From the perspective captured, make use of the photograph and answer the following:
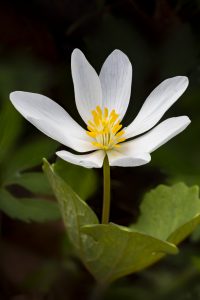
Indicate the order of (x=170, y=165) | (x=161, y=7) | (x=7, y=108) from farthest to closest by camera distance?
(x=161, y=7) < (x=170, y=165) < (x=7, y=108)

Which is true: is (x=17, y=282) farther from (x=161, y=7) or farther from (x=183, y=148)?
(x=161, y=7)

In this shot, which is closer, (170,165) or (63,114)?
(63,114)

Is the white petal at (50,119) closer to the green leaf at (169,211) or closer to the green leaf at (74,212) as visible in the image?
the green leaf at (74,212)

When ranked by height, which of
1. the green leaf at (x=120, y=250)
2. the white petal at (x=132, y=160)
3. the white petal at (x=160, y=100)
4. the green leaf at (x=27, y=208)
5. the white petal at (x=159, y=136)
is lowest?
the green leaf at (x=120, y=250)

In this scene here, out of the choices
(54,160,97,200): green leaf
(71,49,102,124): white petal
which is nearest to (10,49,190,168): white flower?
(71,49,102,124): white petal

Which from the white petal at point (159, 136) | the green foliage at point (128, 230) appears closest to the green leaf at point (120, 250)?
the green foliage at point (128, 230)

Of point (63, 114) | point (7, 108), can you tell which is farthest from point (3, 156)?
point (63, 114)

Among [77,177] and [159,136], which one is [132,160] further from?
[77,177]

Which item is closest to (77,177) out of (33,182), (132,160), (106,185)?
(33,182)

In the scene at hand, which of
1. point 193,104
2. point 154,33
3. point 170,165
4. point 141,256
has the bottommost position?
point 141,256
